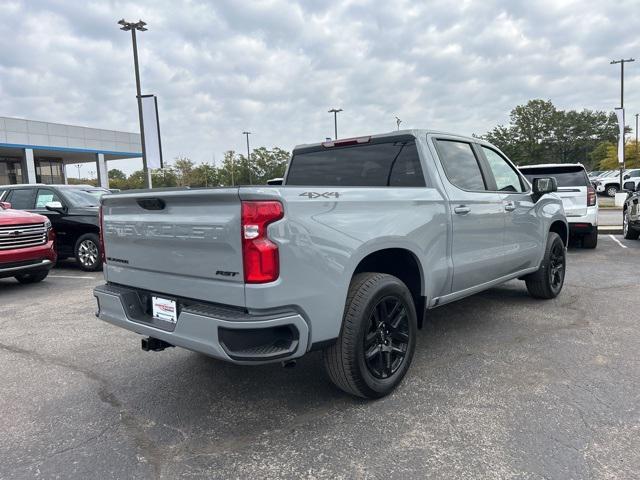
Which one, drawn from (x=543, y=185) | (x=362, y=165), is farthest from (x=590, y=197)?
(x=362, y=165)

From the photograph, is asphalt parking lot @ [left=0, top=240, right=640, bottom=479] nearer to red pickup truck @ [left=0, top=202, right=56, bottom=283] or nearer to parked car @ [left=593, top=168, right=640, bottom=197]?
red pickup truck @ [left=0, top=202, right=56, bottom=283]

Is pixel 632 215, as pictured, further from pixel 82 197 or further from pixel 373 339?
pixel 82 197

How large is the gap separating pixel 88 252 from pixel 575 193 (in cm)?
919

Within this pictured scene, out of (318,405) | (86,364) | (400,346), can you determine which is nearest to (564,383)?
(400,346)

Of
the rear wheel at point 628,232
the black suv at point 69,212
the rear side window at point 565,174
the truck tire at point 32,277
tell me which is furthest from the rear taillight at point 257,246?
the rear wheel at point 628,232

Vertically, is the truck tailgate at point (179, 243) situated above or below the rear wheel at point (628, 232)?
above

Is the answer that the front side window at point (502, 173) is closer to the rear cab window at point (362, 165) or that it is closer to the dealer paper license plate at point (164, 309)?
the rear cab window at point (362, 165)

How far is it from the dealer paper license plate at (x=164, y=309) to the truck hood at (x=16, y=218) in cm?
537

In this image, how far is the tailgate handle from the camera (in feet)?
9.85

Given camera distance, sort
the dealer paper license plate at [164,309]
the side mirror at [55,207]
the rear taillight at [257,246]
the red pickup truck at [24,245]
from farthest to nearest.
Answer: the side mirror at [55,207] → the red pickup truck at [24,245] → the dealer paper license plate at [164,309] → the rear taillight at [257,246]

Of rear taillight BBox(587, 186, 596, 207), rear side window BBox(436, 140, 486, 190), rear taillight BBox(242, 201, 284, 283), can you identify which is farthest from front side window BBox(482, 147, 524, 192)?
rear taillight BBox(587, 186, 596, 207)

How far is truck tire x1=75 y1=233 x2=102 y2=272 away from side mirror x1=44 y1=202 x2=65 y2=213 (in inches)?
25.5

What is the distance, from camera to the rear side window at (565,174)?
9.27 meters

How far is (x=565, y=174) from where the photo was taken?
371 inches
